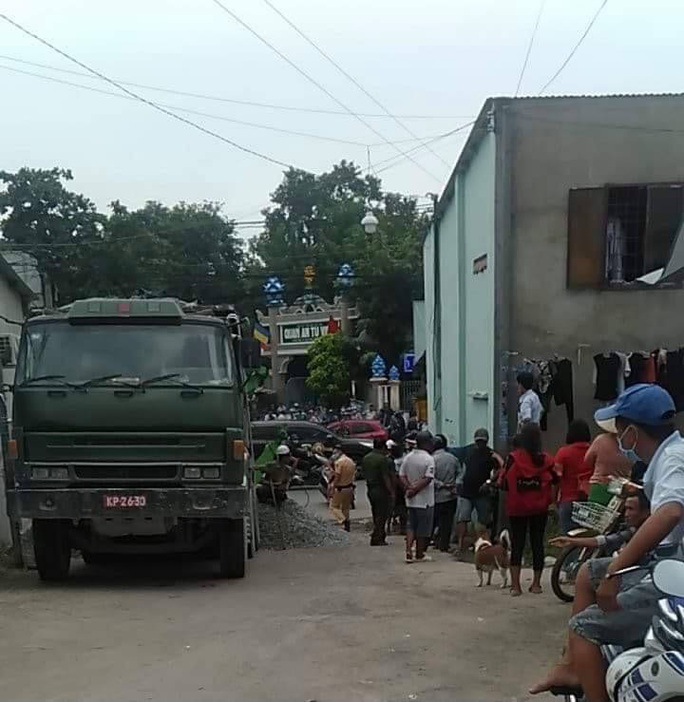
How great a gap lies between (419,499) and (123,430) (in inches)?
167

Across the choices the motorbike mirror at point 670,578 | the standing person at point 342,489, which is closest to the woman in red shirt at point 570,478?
the motorbike mirror at point 670,578

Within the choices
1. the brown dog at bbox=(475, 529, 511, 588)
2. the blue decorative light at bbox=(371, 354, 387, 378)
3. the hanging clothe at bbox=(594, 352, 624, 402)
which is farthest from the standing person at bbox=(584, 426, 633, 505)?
the blue decorative light at bbox=(371, 354, 387, 378)

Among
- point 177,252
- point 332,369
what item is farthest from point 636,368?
point 177,252

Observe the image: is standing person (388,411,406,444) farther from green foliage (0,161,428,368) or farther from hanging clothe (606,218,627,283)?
hanging clothe (606,218,627,283)

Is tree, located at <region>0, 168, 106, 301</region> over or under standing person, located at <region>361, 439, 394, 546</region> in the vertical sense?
over

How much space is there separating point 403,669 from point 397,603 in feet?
8.16

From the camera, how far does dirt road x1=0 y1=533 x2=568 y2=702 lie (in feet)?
19.7

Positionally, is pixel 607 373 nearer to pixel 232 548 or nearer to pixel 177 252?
pixel 232 548

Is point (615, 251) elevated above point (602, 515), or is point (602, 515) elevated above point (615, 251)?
point (615, 251)

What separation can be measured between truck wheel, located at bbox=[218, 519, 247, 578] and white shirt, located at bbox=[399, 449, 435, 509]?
8.75ft

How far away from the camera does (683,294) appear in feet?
48.1

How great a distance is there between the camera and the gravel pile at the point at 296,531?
1523cm

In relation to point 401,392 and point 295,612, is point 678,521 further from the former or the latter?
point 401,392

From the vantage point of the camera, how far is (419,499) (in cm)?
1255
